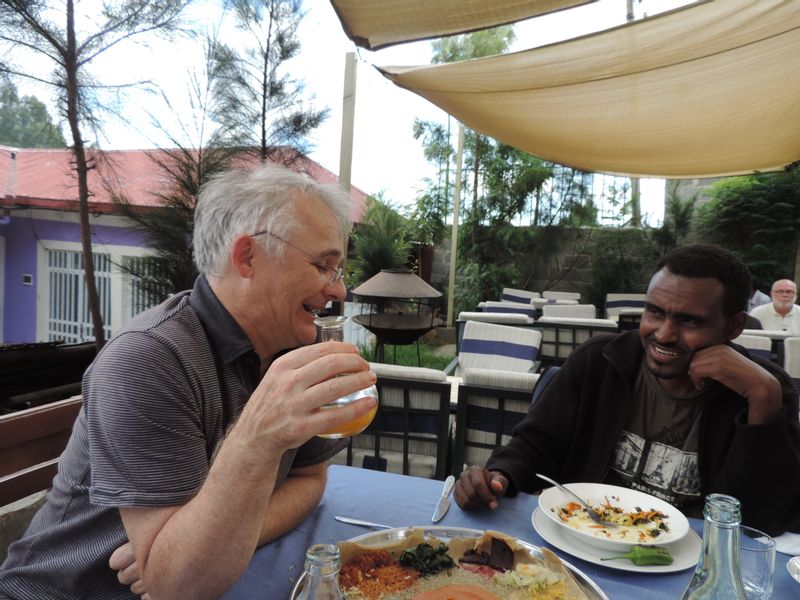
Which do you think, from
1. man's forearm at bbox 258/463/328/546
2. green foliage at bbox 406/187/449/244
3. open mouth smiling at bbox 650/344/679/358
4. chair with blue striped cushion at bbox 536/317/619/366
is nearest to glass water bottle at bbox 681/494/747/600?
man's forearm at bbox 258/463/328/546

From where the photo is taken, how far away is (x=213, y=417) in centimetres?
111

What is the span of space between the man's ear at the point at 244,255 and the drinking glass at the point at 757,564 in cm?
111

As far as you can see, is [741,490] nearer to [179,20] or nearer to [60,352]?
[60,352]

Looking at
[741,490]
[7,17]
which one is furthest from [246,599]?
[7,17]

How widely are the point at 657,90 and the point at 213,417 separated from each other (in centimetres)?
336

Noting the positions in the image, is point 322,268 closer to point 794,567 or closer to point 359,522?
point 359,522

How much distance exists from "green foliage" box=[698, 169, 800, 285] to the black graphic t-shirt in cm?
1006

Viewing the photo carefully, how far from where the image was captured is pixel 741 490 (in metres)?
1.57

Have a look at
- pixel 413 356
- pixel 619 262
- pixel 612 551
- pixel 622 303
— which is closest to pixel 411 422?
pixel 612 551

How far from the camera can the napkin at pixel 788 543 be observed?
1.23m

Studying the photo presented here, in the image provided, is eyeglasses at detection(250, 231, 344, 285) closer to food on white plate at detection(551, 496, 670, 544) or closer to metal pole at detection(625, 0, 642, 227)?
food on white plate at detection(551, 496, 670, 544)

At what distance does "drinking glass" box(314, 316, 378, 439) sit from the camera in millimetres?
844

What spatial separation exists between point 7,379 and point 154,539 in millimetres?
2231

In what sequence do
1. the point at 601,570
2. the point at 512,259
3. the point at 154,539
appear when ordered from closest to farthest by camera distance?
the point at 154,539, the point at 601,570, the point at 512,259
